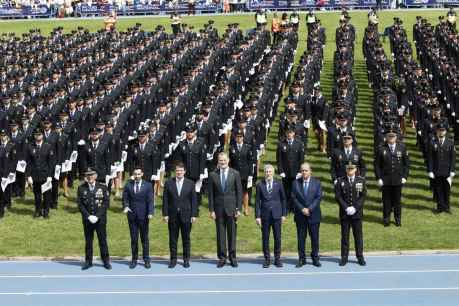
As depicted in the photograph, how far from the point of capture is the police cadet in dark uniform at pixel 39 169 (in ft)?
60.2

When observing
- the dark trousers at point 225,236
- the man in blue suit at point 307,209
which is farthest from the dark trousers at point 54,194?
the man in blue suit at point 307,209

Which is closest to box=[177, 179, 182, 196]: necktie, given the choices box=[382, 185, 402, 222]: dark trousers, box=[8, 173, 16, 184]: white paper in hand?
box=[382, 185, 402, 222]: dark trousers

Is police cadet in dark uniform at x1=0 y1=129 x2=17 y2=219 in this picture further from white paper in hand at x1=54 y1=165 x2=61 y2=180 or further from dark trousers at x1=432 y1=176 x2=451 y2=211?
dark trousers at x1=432 y1=176 x2=451 y2=211

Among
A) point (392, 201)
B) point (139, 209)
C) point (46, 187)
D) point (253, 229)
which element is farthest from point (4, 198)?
point (392, 201)

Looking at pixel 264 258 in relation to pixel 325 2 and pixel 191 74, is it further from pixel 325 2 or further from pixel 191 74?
pixel 325 2

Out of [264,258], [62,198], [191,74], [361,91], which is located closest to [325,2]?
[361,91]

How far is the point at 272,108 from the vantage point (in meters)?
25.1

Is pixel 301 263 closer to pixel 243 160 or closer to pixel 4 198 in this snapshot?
pixel 243 160

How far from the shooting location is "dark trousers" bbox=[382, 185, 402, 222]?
17.3 m

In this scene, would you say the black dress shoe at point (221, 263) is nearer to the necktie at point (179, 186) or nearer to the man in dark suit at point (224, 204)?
the man in dark suit at point (224, 204)

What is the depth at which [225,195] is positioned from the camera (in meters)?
15.0

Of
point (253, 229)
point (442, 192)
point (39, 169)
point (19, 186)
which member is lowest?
point (253, 229)

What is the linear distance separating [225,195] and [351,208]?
1.77 m

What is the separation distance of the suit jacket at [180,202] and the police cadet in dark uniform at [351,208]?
2.08m
